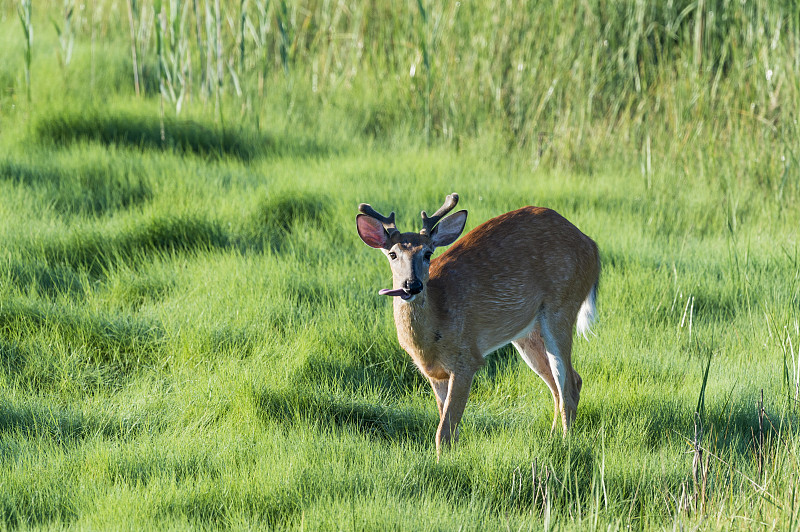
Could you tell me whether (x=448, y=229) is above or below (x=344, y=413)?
above

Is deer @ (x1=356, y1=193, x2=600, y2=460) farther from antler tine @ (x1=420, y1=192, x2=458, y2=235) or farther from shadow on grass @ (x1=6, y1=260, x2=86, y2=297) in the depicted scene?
shadow on grass @ (x1=6, y1=260, x2=86, y2=297)

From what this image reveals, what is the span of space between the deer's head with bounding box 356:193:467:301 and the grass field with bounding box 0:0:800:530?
0.83m

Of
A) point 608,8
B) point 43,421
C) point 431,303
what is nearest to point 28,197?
point 43,421

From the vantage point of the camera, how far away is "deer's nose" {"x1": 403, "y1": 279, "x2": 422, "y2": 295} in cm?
414

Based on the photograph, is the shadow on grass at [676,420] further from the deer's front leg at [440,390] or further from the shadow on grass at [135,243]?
the shadow on grass at [135,243]

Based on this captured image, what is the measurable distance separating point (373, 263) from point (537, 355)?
161cm

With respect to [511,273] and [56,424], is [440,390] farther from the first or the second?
[56,424]

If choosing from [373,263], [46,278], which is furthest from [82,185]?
[373,263]

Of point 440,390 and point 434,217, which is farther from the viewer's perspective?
point 440,390

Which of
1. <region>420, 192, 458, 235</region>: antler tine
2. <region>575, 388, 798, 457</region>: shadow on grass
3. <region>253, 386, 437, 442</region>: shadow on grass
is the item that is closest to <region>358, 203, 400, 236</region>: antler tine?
<region>420, 192, 458, 235</region>: antler tine

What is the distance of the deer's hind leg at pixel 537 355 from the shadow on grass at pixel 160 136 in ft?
12.4

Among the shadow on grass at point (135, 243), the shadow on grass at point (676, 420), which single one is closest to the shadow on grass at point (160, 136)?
the shadow on grass at point (135, 243)

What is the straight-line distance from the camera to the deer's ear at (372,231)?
175 inches

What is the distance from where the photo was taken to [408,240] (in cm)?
438
